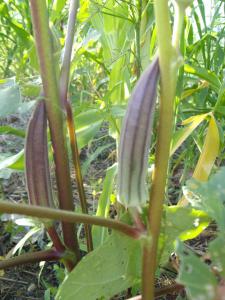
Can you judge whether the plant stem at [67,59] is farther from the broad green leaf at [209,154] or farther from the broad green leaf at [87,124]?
the broad green leaf at [209,154]

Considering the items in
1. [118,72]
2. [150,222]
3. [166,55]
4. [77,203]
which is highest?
[166,55]

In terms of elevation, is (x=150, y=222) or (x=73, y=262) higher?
(x=150, y=222)

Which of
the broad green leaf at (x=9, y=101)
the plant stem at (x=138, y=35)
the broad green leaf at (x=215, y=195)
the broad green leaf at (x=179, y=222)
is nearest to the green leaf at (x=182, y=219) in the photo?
the broad green leaf at (x=179, y=222)

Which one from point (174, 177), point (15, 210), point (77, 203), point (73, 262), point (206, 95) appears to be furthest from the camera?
point (174, 177)

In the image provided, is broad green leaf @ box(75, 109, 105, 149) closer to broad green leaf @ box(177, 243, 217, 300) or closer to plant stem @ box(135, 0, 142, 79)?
plant stem @ box(135, 0, 142, 79)

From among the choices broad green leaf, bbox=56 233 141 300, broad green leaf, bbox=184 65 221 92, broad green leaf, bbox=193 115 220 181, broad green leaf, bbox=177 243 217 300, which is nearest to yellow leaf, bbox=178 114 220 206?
broad green leaf, bbox=193 115 220 181

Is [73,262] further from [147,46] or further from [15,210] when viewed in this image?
[147,46]

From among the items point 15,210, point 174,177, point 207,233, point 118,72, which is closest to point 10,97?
point 15,210
